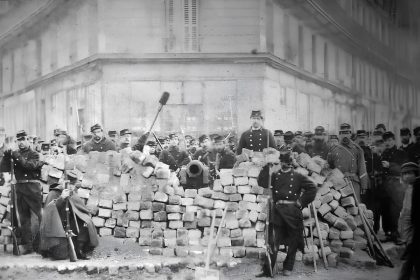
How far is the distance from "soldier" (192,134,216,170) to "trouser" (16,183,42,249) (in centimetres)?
191

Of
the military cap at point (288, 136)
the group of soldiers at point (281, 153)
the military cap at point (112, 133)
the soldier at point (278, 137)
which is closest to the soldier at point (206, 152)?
the group of soldiers at point (281, 153)

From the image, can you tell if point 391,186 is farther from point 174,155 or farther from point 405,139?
point 174,155

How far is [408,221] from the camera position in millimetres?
4438

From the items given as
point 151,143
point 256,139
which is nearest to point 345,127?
point 256,139

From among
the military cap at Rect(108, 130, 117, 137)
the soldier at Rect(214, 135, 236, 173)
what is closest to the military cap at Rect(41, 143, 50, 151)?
the military cap at Rect(108, 130, 117, 137)

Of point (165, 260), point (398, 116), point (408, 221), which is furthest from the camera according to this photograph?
point (398, 116)

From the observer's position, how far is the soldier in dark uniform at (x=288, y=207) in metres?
5.02

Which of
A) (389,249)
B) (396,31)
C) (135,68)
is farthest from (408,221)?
(135,68)

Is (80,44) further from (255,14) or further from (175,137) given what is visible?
(255,14)

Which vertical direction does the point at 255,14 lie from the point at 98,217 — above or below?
above

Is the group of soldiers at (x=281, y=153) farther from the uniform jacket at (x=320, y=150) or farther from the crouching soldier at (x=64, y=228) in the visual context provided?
the crouching soldier at (x=64, y=228)

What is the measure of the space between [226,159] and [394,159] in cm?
195

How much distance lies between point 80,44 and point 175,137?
1.47 m

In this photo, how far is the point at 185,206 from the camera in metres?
5.57
